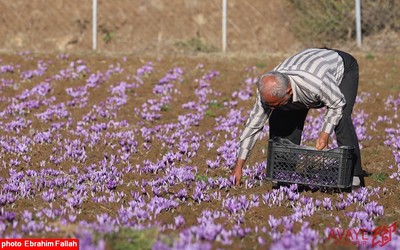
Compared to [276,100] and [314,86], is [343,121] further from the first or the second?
[276,100]

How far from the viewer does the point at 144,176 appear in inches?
311

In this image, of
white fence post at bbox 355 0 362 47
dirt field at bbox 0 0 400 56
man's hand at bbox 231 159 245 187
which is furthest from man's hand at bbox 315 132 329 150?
dirt field at bbox 0 0 400 56

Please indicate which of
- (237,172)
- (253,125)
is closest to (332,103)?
(253,125)

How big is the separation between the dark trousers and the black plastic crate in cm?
32

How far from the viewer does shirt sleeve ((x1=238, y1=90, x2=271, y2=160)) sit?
668 cm

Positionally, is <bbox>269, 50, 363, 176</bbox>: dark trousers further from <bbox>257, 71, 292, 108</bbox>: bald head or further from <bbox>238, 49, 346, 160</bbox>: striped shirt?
<bbox>257, 71, 292, 108</bbox>: bald head

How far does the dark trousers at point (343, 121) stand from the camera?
6801 millimetres

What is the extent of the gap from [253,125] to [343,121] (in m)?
1.13

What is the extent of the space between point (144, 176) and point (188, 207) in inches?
69.5

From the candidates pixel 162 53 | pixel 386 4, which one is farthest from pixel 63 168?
pixel 386 4

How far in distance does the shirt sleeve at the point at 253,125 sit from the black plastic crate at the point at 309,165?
0.26 m

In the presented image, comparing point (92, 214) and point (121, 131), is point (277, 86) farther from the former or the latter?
point (121, 131)

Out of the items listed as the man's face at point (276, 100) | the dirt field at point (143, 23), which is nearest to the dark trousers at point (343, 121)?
the man's face at point (276, 100)

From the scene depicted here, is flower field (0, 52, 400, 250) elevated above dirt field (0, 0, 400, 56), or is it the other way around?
dirt field (0, 0, 400, 56)
